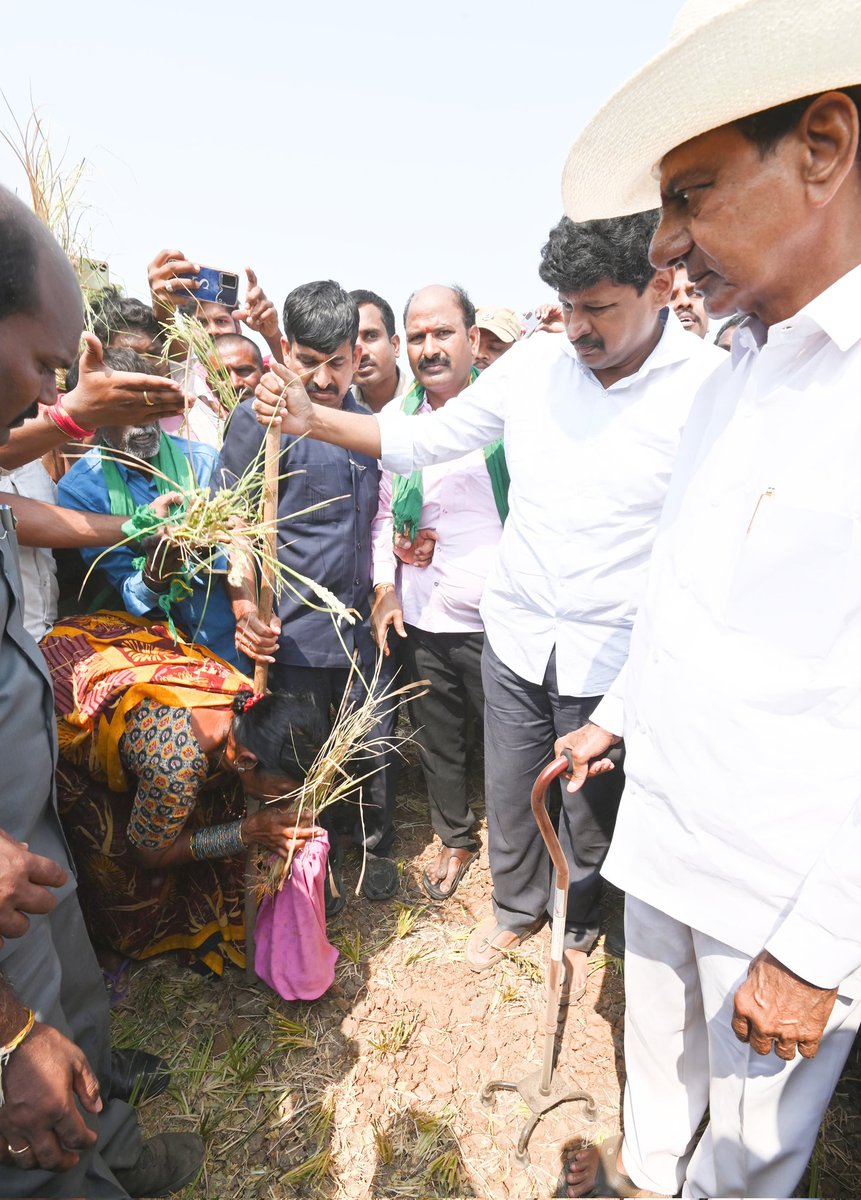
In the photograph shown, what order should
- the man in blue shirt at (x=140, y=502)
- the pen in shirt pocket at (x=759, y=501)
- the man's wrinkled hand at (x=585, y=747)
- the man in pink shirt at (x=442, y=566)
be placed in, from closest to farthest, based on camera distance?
the pen in shirt pocket at (x=759, y=501)
the man's wrinkled hand at (x=585, y=747)
the man in blue shirt at (x=140, y=502)
the man in pink shirt at (x=442, y=566)

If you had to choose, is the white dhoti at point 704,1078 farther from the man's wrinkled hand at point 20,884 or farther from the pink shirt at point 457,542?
the pink shirt at point 457,542

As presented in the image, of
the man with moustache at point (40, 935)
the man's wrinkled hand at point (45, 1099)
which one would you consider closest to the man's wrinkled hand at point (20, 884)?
the man with moustache at point (40, 935)

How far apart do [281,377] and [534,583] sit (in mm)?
1150

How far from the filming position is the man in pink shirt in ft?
10.7

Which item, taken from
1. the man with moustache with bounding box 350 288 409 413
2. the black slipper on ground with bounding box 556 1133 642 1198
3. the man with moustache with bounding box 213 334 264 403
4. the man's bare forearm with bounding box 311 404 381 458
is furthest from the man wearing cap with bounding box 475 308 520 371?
the black slipper on ground with bounding box 556 1133 642 1198

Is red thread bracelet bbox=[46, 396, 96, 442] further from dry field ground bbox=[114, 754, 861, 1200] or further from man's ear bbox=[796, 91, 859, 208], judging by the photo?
dry field ground bbox=[114, 754, 861, 1200]

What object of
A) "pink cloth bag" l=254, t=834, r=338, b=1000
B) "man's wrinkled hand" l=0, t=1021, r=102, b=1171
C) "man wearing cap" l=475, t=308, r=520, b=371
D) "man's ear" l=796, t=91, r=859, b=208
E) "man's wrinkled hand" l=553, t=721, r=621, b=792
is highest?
"man's ear" l=796, t=91, r=859, b=208

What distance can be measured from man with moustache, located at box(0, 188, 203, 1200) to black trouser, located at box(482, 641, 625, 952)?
4.87 ft

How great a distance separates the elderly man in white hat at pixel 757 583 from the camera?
48.1 inches

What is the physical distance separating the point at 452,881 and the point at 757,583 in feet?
8.68

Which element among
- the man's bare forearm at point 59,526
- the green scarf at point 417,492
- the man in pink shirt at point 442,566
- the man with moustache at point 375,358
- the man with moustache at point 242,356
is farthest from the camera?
the man with moustache at point 375,358

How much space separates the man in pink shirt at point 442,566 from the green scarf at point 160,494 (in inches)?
37.0

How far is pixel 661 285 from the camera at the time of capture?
91.2 inches

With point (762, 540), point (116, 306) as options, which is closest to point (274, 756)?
point (762, 540)
